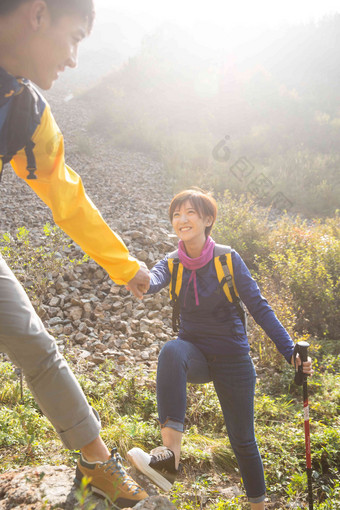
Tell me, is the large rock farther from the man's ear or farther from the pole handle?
the man's ear

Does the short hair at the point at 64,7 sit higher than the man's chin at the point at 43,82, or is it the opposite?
the short hair at the point at 64,7

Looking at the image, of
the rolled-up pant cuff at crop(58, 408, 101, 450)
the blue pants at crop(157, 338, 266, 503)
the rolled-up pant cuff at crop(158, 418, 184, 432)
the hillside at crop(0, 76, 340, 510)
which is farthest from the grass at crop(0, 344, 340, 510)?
the rolled-up pant cuff at crop(58, 408, 101, 450)

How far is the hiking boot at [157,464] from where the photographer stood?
1.73 metres

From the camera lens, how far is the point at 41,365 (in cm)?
143

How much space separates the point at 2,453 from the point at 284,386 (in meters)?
2.57

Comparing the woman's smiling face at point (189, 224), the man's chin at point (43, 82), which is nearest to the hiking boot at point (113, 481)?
the woman's smiling face at point (189, 224)

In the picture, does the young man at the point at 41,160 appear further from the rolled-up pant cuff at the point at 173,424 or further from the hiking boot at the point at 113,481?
the rolled-up pant cuff at the point at 173,424

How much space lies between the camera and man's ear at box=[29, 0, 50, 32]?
4.50ft

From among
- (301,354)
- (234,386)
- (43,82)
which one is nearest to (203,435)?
(234,386)

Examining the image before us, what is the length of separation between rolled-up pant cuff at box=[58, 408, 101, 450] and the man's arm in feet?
2.33

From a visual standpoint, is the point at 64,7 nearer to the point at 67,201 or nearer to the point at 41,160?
the point at 41,160

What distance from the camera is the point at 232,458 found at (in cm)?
266

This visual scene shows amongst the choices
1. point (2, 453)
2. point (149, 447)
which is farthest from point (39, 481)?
point (149, 447)

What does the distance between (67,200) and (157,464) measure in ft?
4.42
